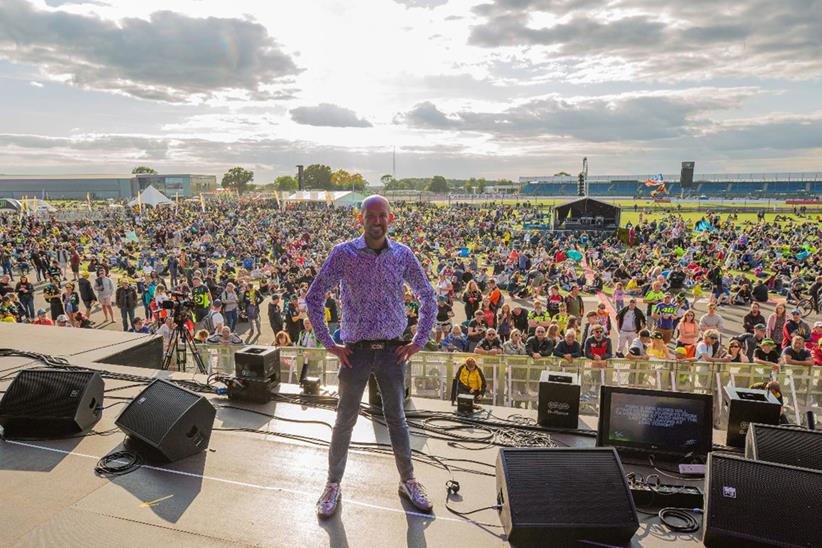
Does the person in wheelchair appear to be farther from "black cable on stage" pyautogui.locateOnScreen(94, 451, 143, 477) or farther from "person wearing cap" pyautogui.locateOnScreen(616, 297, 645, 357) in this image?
"person wearing cap" pyautogui.locateOnScreen(616, 297, 645, 357)

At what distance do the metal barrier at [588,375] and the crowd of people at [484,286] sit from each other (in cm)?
42

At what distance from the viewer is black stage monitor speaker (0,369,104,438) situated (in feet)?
14.2

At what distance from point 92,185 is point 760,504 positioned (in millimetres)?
142754

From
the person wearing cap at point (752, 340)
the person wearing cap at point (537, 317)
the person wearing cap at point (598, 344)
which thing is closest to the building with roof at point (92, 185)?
the person wearing cap at point (537, 317)

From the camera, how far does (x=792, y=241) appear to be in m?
29.9

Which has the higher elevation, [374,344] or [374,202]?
[374,202]

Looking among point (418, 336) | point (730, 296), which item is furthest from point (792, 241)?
point (418, 336)

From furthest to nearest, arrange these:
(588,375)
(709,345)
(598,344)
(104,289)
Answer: (104,289), (709,345), (598,344), (588,375)

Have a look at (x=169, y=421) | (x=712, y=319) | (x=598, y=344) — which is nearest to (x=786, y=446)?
(x=169, y=421)

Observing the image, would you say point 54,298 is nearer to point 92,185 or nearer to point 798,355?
point 798,355

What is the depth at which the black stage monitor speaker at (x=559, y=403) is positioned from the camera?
4.58 m

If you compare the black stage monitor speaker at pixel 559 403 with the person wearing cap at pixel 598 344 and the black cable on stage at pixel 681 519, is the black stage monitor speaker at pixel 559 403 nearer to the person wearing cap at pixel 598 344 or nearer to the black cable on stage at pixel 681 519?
the black cable on stage at pixel 681 519

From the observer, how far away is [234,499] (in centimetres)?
345

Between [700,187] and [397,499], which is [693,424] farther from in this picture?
[700,187]
